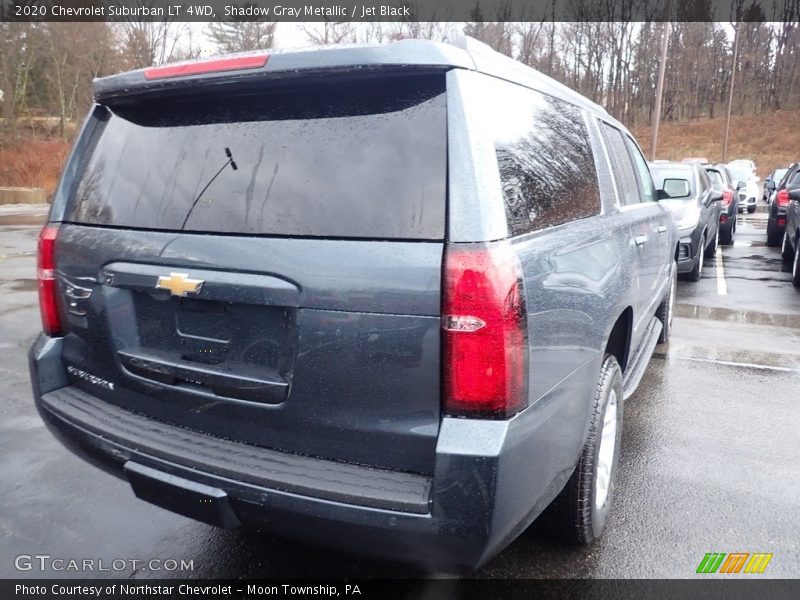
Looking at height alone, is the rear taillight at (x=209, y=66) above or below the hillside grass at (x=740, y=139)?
below

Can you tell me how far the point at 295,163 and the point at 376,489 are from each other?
108 cm

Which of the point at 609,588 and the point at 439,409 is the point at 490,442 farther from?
the point at 609,588

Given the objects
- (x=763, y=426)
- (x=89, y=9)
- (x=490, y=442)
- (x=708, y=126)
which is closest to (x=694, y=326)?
(x=763, y=426)

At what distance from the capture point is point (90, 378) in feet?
8.50

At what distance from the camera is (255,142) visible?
85.7 inches

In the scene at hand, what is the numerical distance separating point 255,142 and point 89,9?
38.2m

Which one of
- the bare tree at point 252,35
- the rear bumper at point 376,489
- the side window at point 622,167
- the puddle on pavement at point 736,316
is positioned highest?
the bare tree at point 252,35

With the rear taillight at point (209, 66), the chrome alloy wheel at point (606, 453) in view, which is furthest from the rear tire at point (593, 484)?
the rear taillight at point (209, 66)

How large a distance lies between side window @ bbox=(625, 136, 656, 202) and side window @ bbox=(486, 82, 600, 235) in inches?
62.8

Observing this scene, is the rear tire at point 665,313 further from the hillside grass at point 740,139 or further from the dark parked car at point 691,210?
the hillside grass at point 740,139

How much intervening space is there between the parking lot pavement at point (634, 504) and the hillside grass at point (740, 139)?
49.0 m

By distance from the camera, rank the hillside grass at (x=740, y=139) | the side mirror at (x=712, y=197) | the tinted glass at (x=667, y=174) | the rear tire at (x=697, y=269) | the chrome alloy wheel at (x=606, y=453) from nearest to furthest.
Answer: the chrome alloy wheel at (x=606, y=453) → the rear tire at (x=697, y=269) → the tinted glass at (x=667, y=174) → the side mirror at (x=712, y=197) → the hillside grass at (x=740, y=139)

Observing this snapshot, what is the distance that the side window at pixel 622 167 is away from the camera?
3637 mm

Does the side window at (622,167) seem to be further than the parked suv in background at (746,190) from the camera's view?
No
